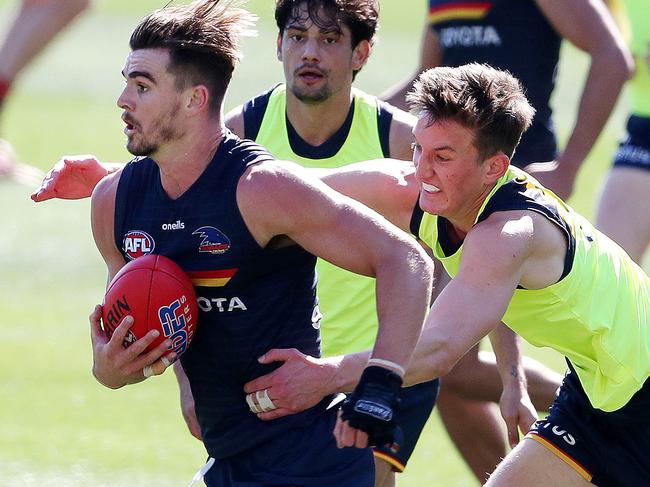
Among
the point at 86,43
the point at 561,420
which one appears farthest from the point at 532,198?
the point at 86,43

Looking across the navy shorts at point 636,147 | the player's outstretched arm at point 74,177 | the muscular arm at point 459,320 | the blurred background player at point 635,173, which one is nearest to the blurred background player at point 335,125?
the player's outstretched arm at point 74,177

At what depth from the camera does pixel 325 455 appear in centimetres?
493

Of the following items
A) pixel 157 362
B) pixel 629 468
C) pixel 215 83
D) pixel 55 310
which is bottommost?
pixel 55 310

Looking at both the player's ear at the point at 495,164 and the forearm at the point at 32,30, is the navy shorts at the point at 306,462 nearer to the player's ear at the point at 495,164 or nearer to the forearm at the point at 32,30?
the player's ear at the point at 495,164

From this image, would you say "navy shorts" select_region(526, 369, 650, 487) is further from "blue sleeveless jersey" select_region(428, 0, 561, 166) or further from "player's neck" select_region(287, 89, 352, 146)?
"blue sleeveless jersey" select_region(428, 0, 561, 166)

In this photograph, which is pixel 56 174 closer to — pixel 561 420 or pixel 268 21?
pixel 561 420

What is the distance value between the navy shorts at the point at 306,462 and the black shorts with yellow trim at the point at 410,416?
Result: 45.9 inches

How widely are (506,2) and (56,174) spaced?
123 inches

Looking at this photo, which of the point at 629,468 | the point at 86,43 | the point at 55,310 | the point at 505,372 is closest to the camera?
the point at 629,468

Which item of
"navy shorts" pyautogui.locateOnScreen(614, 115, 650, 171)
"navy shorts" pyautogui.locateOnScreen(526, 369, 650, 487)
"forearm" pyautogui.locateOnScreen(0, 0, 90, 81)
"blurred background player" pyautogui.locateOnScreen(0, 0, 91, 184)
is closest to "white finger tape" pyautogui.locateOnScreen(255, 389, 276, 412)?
"navy shorts" pyautogui.locateOnScreen(526, 369, 650, 487)

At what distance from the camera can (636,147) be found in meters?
8.43

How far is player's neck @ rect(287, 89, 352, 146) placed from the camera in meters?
6.36

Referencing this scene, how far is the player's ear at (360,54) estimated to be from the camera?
6496mm

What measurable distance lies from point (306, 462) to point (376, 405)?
0.79 m
